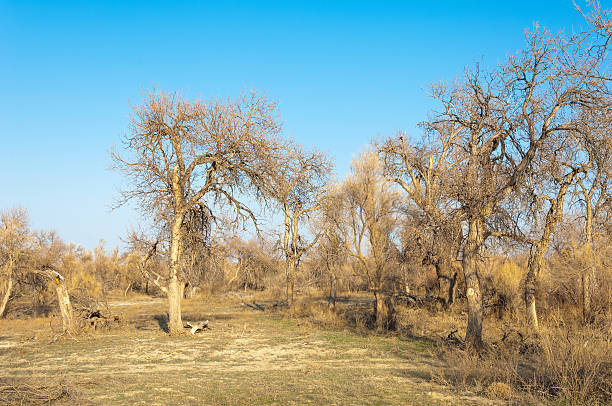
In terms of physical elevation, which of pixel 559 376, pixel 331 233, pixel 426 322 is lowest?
pixel 426 322

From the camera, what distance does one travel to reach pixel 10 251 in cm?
3005

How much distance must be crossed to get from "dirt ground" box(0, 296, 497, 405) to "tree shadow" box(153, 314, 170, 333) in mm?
338

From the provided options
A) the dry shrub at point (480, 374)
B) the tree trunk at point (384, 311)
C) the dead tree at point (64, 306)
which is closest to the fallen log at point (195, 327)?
the dead tree at point (64, 306)

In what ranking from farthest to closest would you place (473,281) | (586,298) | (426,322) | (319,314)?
(319,314)
(426,322)
(586,298)
(473,281)

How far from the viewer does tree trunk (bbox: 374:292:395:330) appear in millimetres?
20172

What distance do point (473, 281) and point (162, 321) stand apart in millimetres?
17316

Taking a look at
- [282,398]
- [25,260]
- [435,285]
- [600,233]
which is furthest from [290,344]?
[25,260]

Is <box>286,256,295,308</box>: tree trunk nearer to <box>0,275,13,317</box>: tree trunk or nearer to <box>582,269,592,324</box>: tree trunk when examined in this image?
<box>582,269,592,324</box>: tree trunk

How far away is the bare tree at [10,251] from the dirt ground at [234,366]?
27.2 ft

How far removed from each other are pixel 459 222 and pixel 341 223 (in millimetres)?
11635

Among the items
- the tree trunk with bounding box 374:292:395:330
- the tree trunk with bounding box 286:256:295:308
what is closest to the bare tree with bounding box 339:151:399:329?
the tree trunk with bounding box 374:292:395:330

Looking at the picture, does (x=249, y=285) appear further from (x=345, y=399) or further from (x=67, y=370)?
(x=345, y=399)

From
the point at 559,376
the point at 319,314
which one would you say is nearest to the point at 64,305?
the point at 319,314

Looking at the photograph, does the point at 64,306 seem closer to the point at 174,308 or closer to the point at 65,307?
the point at 65,307
